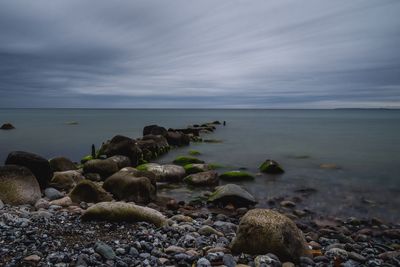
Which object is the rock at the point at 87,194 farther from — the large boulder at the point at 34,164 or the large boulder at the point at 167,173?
the large boulder at the point at 167,173

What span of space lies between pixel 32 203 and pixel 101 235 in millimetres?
4034

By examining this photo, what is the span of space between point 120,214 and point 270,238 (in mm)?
3424

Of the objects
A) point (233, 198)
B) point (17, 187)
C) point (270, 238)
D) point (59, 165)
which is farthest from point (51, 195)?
point (270, 238)

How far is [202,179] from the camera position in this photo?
47.4ft

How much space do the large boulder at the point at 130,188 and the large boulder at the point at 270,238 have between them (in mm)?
5381

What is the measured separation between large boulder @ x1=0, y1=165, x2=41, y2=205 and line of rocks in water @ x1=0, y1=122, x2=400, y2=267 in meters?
0.03

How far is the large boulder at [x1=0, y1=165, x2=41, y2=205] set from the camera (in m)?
8.73

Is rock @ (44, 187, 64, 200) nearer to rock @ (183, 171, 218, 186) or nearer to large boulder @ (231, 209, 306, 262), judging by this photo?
rock @ (183, 171, 218, 186)

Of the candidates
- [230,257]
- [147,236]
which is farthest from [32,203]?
[230,257]

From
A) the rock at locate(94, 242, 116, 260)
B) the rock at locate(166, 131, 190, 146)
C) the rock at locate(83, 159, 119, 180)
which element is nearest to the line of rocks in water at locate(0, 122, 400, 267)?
the rock at locate(94, 242, 116, 260)

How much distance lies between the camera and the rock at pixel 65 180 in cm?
1266

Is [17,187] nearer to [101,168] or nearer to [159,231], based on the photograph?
[159,231]

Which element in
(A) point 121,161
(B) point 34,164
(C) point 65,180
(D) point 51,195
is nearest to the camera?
(D) point 51,195

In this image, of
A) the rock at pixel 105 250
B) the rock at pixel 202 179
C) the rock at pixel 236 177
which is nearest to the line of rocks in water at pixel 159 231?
the rock at pixel 105 250
